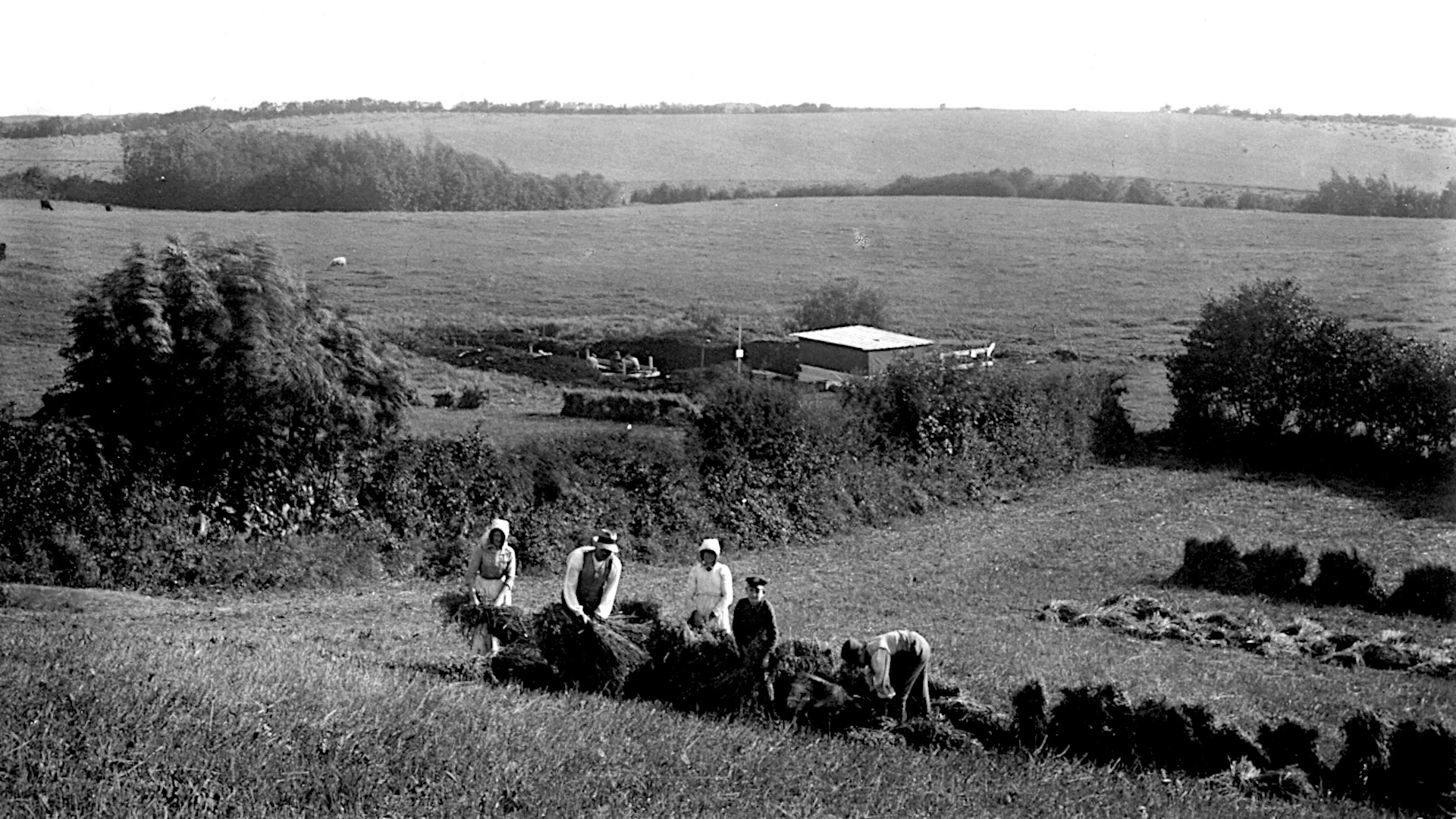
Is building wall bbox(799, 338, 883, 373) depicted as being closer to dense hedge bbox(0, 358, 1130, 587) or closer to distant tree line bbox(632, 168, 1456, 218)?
dense hedge bbox(0, 358, 1130, 587)

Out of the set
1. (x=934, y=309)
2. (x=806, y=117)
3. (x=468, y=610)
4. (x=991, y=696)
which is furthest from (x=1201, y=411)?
(x=806, y=117)

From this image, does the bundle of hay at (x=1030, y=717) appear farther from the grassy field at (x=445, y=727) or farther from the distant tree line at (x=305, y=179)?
the distant tree line at (x=305, y=179)

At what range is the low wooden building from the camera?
154ft

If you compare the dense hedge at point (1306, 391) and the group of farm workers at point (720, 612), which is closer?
the group of farm workers at point (720, 612)

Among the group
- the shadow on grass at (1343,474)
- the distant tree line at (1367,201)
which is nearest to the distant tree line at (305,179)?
the distant tree line at (1367,201)

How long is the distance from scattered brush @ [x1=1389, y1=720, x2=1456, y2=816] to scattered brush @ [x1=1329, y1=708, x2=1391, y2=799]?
0.28ft

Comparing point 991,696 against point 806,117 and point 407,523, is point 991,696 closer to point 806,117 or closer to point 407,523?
point 407,523

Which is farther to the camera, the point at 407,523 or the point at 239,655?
the point at 407,523

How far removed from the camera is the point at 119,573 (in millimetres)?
21641

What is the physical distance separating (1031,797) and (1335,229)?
259ft

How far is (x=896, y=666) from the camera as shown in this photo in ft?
43.2

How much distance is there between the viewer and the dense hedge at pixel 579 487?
21656 millimetres

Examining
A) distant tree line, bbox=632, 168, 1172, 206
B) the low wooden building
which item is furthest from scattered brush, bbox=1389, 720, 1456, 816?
distant tree line, bbox=632, 168, 1172, 206

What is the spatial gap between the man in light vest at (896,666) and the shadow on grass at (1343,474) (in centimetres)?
2648
